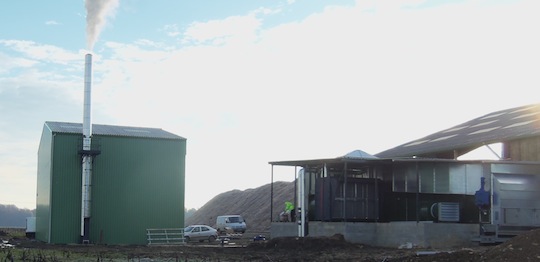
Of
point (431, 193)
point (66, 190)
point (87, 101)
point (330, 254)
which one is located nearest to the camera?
point (330, 254)

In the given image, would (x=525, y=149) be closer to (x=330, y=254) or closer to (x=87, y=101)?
(x=330, y=254)

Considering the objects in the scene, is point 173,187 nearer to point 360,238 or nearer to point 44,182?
point 44,182

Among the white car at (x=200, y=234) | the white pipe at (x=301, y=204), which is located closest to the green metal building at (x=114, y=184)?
the white car at (x=200, y=234)

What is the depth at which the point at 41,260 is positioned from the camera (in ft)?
69.7

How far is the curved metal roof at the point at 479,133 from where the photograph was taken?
31.2 metres

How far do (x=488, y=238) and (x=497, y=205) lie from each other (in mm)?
1344

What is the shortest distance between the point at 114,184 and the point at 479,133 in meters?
21.5

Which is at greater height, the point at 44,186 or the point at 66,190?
the point at 44,186

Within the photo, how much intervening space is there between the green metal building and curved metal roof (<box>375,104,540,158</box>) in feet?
43.5

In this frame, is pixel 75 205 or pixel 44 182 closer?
pixel 75 205

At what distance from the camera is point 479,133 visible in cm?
3472

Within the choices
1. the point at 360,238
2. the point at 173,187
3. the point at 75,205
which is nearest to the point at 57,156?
the point at 75,205

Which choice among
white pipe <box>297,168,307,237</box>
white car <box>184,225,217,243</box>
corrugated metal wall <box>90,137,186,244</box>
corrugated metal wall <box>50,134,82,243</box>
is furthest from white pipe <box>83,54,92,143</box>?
white pipe <box>297,168,307,237</box>

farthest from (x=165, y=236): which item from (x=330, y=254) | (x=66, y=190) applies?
(x=330, y=254)
